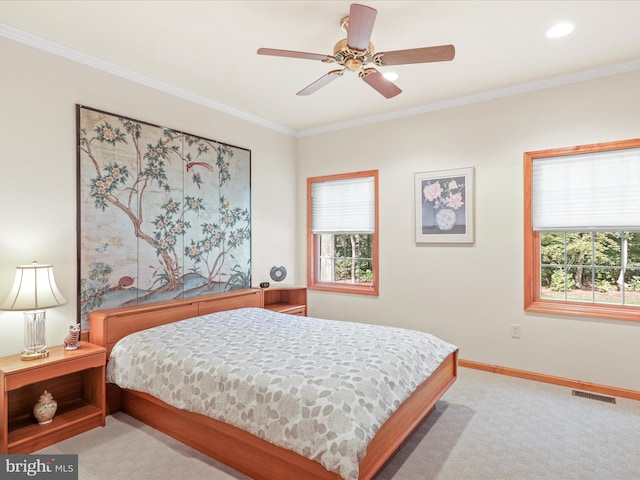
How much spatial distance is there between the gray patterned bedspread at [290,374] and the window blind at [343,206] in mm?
1807

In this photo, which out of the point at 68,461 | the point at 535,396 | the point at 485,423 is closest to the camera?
the point at 68,461

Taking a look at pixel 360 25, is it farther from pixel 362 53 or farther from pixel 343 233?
pixel 343 233

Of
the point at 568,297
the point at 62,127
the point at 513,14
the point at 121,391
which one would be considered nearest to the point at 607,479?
the point at 568,297

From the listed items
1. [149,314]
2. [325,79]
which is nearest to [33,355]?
[149,314]

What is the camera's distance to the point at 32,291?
2326 mm

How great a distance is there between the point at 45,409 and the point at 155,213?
1.68 meters

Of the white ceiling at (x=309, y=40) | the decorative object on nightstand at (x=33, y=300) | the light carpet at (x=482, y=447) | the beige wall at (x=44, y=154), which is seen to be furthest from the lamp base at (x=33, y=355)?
the white ceiling at (x=309, y=40)

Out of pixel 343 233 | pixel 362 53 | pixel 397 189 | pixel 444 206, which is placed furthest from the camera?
pixel 343 233

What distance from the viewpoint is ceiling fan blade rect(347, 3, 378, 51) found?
179 centimetres

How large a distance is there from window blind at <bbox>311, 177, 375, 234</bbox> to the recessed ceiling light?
7.36 ft

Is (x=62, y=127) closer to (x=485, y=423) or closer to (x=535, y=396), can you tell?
(x=485, y=423)

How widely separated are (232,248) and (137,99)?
5.65 feet

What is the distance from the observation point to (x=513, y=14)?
92.4 inches

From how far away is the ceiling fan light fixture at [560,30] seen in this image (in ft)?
8.07
